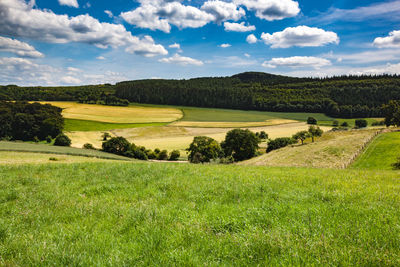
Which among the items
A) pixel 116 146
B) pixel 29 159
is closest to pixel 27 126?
pixel 116 146

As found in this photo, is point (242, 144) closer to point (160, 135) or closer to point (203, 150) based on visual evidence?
point (203, 150)

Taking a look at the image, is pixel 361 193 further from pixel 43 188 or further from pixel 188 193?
pixel 43 188

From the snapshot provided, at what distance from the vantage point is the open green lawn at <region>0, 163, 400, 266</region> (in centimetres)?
371

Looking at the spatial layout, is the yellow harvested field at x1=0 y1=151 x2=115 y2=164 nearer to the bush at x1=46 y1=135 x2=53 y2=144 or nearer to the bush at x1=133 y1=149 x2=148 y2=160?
the bush at x1=133 y1=149 x2=148 y2=160

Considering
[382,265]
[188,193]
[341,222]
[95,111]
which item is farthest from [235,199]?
[95,111]

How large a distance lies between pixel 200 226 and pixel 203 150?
76756 millimetres

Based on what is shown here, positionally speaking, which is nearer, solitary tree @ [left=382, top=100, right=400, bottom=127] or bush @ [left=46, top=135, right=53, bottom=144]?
solitary tree @ [left=382, top=100, right=400, bottom=127]

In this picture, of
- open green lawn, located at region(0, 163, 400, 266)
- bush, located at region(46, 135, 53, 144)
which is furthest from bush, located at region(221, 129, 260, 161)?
open green lawn, located at region(0, 163, 400, 266)

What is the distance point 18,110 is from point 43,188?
418 feet

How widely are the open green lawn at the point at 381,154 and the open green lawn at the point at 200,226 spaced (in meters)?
40.6

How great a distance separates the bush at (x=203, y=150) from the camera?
78562 millimetres

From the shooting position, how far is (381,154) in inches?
1831

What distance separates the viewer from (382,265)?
332 centimetres

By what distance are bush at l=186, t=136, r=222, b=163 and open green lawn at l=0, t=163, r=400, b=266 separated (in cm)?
7029
